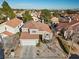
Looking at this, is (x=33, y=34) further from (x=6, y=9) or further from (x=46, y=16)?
(x=46, y=16)

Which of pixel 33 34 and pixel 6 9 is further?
pixel 6 9

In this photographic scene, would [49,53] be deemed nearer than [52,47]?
Yes

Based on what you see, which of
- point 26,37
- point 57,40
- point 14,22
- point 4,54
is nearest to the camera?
point 4,54

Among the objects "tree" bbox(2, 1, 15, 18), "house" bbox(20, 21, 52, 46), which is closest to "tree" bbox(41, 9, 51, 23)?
"tree" bbox(2, 1, 15, 18)

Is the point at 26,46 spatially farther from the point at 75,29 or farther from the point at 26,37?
the point at 75,29

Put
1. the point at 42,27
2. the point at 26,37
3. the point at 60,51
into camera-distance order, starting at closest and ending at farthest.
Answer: the point at 60,51 < the point at 26,37 < the point at 42,27

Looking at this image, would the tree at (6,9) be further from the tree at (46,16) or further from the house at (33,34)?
the house at (33,34)

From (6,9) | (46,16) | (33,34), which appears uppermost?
(6,9)

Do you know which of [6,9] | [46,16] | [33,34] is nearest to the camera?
[33,34]

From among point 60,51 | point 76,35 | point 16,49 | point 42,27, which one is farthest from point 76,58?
point 42,27

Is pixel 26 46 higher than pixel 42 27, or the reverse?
pixel 42 27

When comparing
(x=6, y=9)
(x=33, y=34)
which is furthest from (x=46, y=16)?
(x=33, y=34)
